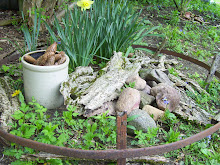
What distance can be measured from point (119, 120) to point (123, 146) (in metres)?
0.21

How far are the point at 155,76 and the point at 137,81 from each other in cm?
27

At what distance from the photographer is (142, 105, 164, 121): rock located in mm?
2193

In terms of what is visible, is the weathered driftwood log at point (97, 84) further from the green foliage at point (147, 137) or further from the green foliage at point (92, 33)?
the green foliage at point (147, 137)

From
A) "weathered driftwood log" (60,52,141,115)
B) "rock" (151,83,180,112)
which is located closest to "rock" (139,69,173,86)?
"weathered driftwood log" (60,52,141,115)

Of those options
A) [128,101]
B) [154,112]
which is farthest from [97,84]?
[154,112]

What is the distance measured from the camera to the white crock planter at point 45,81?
2.03 metres

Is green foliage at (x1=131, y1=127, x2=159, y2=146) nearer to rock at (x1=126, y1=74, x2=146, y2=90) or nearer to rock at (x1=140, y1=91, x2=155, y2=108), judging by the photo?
rock at (x1=140, y1=91, x2=155, y2=108)

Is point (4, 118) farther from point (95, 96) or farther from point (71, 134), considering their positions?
point (95, 96)

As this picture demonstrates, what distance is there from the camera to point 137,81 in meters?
2.47

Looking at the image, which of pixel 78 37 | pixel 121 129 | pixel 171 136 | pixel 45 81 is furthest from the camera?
pixel 78 37

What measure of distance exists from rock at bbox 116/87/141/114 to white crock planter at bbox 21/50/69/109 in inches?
23.5

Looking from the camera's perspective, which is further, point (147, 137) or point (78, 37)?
point (78, 37)

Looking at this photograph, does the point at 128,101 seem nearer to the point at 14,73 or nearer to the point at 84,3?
the point at 84,3

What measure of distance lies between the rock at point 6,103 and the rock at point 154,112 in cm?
123
